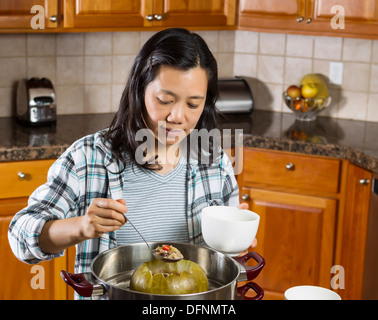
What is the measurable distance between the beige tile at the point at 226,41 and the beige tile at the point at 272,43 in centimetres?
16

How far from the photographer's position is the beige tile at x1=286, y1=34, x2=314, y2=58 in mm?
3232

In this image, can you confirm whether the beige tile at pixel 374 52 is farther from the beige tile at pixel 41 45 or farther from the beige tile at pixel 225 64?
the beige tile at pixel 41 45

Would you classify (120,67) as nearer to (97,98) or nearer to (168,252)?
(97,98)

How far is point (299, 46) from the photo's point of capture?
3.26 metres

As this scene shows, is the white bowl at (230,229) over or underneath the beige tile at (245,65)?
underneath

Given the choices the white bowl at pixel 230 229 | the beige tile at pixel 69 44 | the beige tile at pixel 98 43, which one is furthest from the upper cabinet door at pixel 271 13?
the white bowl at pixel 230 229

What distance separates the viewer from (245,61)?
133 inches

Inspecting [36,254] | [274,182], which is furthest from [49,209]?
[274,182]

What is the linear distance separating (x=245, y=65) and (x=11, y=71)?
3.93 feet

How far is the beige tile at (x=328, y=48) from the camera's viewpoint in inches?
125

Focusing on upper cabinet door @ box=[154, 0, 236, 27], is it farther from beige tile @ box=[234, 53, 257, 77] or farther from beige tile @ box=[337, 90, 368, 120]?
beige tile @ box=[337, 90, 368, 120]

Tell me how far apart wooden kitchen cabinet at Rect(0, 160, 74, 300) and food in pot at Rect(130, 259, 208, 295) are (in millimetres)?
1456

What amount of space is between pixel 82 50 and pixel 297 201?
4.04 ft
